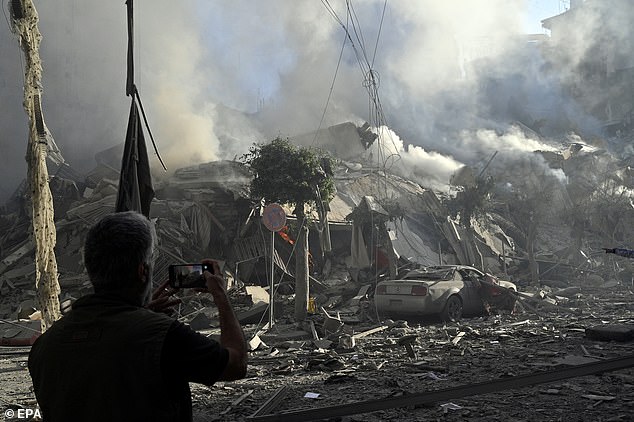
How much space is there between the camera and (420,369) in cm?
650

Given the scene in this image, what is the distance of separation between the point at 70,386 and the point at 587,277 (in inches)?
912

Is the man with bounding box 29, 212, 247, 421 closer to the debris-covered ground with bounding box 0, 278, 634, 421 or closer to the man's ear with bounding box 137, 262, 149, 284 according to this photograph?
the man's ear with bounding box 137, 262, 149, 284

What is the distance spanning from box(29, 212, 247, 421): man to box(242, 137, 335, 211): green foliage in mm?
10410

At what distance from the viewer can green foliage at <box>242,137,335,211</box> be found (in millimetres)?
12109

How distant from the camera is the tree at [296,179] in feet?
39.2

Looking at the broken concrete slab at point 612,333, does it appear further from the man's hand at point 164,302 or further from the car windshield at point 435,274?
the man's hand at point 164,302

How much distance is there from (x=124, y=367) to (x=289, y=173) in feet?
35.2

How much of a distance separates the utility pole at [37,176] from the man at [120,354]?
4.60m

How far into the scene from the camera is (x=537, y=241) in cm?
2845

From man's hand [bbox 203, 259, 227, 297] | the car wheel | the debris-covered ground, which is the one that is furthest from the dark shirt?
the car wheel

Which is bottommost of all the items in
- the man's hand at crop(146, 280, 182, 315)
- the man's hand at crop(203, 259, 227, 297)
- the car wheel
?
the car wheel

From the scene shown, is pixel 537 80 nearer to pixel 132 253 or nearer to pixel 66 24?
pixel 66 24

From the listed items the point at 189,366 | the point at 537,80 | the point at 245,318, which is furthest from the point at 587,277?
the point at 537,80

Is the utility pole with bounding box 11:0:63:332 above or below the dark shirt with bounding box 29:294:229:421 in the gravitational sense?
above
